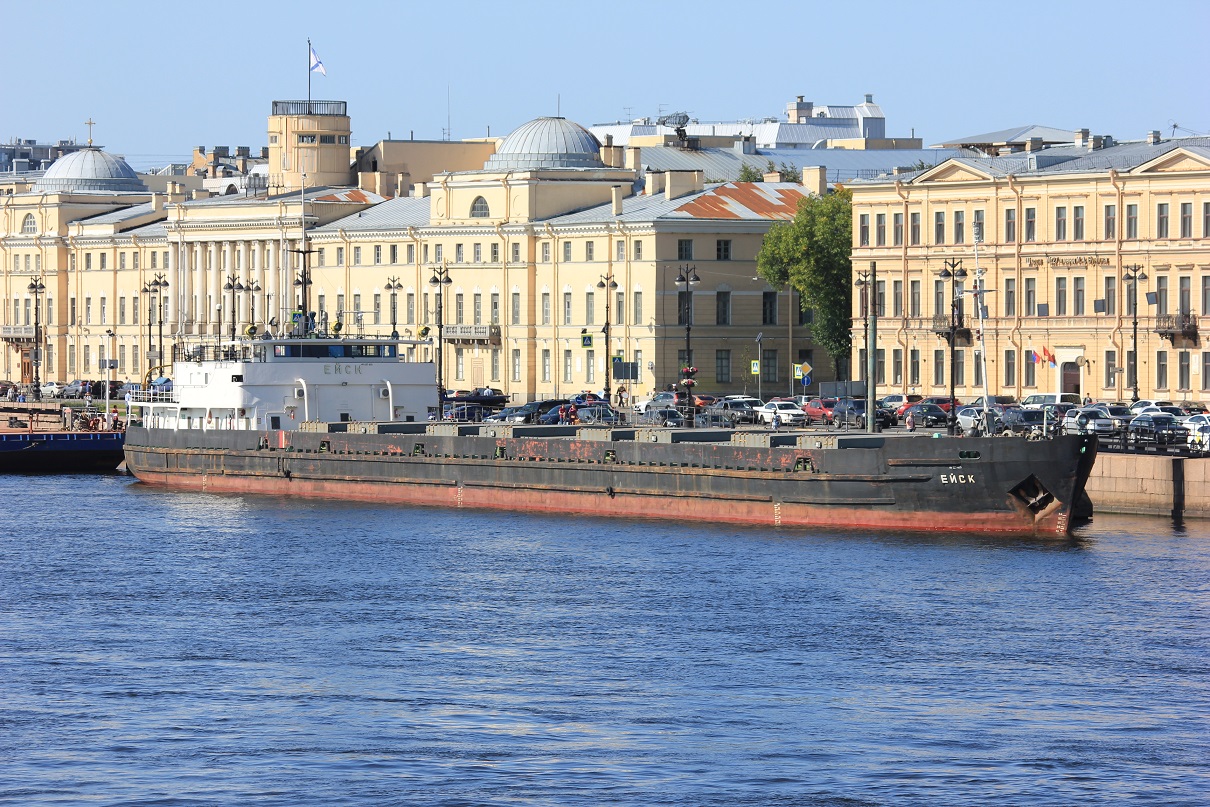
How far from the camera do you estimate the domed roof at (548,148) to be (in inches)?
4808

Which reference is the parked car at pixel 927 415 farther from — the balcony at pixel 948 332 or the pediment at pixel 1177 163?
the pediment at pixel 1177 163

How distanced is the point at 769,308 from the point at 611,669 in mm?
75718

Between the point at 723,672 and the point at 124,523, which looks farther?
the point at 124,523

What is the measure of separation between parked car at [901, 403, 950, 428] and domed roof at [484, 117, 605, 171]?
40680 millimetres

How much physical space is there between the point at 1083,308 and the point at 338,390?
108 ft

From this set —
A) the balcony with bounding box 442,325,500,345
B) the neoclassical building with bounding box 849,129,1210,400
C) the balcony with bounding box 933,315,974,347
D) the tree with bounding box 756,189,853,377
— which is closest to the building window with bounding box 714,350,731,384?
the tree with bounding box 756,189,853,377

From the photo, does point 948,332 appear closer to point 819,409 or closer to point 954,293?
point 954,293

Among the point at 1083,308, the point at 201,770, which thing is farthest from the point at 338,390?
the point at 201,770

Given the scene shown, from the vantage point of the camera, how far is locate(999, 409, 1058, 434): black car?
63.4 meters

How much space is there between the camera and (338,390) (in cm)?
7944

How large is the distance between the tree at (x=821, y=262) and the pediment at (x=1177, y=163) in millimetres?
19520

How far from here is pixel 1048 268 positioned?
97.4 m

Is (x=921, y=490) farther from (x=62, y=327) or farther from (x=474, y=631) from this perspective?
(x=62, y=327)

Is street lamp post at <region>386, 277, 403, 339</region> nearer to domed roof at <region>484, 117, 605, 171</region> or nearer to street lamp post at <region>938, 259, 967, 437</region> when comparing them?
domed roof at <region>484, 117, 605, 171</region>
